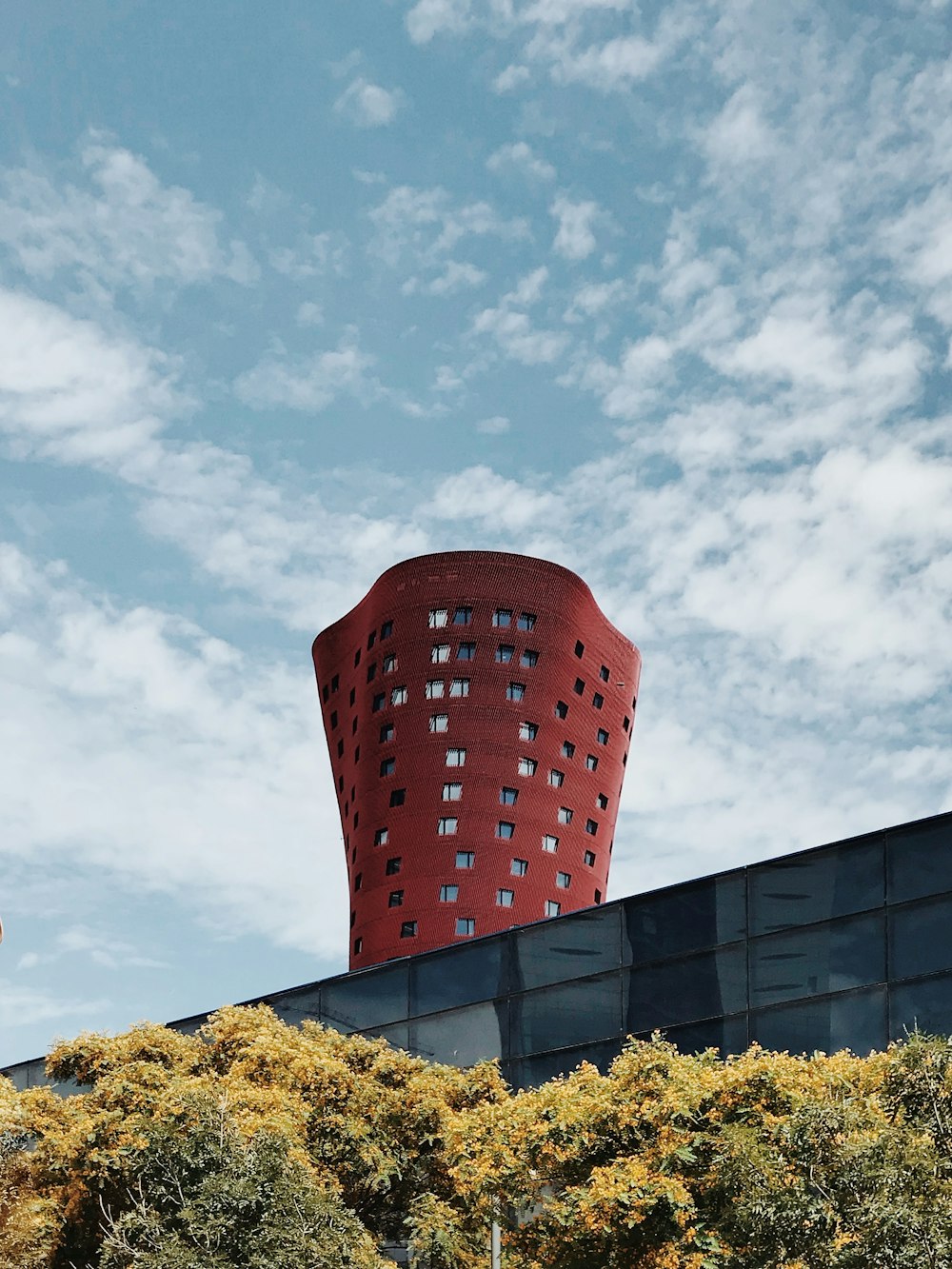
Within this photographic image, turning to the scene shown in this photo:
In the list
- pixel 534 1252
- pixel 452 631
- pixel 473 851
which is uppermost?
pixel 452 631

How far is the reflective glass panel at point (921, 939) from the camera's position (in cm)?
2783

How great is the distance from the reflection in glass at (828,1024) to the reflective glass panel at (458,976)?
7997mm

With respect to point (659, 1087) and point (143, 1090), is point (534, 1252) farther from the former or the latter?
point (143, 1090)

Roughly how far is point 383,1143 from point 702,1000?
284 inches

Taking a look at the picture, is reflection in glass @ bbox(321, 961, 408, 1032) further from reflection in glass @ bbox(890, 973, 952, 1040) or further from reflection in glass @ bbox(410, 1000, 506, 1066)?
reflection in glass @ bbox(890, 973, 952, 1040)

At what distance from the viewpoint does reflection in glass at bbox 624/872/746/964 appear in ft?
103

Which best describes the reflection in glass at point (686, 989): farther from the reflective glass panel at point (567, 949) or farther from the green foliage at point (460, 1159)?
the green foliage at point (460, 1159)

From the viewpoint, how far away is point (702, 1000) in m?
31.4

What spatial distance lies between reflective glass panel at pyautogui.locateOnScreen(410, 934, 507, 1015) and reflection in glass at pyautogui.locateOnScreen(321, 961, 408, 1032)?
0.54 metres

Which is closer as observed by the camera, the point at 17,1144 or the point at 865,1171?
the point at 865,1171

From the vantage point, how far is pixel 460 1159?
1117 inches

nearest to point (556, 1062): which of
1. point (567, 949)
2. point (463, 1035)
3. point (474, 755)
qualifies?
point (567, 949)

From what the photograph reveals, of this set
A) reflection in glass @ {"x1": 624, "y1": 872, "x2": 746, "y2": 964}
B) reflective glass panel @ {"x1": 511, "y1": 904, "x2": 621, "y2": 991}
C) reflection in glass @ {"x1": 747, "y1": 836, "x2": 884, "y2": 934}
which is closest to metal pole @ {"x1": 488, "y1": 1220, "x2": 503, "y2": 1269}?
reflection in glass @ {"x1": 624, "y1": 872, "x2": 746, "y2": 964}

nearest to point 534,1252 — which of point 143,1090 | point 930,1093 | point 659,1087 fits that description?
point 659,1087
